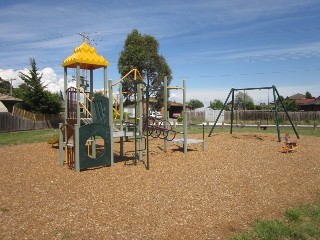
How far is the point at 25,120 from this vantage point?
82.8 ft

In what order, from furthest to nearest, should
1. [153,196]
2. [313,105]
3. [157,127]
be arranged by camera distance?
1. [313,105]
2. [157,127]
3. [153,196]

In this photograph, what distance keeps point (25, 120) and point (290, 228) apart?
24.7 metres

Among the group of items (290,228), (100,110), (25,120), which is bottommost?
(290,228)

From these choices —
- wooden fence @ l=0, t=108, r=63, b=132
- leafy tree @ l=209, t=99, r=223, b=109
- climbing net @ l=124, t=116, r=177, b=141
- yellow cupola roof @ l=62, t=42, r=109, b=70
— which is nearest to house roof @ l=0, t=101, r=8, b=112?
wooden fence @ l=0, t=108, r=63, b=132

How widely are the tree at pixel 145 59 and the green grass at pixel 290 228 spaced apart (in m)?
28.4

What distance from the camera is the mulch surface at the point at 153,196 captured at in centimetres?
417

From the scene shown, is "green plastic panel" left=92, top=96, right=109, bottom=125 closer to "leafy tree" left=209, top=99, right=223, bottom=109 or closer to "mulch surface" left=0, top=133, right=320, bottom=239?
"mulch surface" left=0, top=133, right=320, bottom=239

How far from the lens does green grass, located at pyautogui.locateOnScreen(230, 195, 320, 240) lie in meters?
3.96

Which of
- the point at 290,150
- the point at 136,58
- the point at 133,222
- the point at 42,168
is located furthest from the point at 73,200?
the point at 136,58

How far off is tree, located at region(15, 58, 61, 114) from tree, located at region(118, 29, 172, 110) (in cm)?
798

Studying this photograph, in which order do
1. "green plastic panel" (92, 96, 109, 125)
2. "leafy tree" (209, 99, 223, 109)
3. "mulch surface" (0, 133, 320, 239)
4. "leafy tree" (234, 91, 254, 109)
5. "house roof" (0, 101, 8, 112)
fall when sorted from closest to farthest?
"mulch surface" (0, 133, 320, 239), "green plastic panel" (92, 96, 109, 125), "leafy tree" (234, 91, 254, 109), "house roof" (0, 101, 8, 112), "leafy tree" (209, 99, 223, 109)

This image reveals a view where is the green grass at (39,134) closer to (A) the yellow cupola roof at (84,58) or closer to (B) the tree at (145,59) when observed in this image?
(A) the yellow cupola roof at (84,58)

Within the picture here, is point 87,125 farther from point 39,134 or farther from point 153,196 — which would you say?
point 39,134

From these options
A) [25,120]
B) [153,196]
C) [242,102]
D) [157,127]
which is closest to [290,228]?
[153,196]
